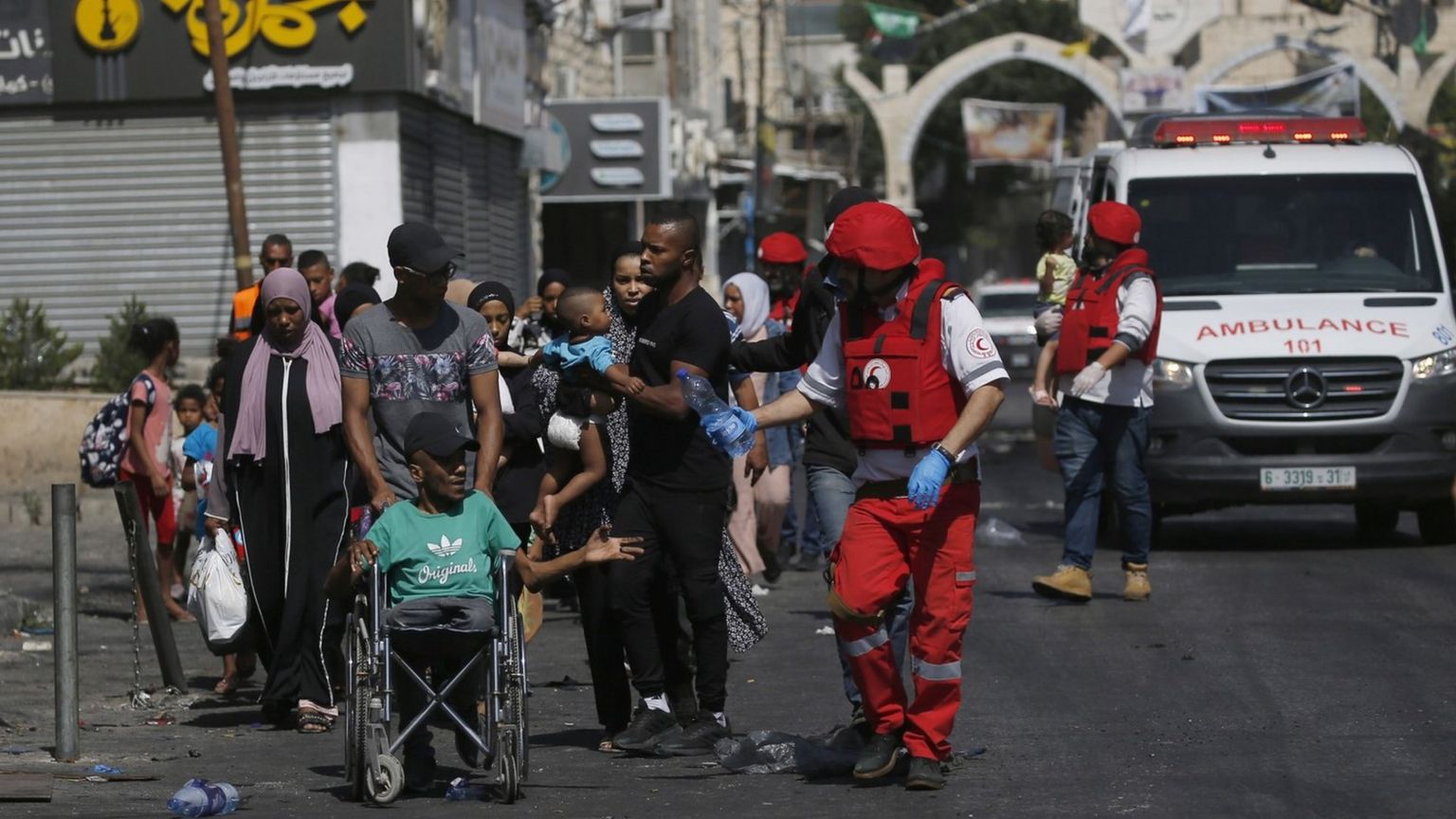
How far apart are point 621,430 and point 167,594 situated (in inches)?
210

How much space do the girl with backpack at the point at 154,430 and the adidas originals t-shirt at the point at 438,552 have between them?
4466 millimetres

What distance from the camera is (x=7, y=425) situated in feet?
61.0

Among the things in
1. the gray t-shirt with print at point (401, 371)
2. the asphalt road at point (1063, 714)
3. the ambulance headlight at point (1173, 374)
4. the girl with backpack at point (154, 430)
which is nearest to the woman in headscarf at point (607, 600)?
the asphalt road at point (1063, 714)

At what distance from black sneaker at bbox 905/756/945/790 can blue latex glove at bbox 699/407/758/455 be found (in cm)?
109

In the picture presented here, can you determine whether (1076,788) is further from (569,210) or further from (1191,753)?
(569,210)

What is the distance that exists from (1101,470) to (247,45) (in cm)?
1198

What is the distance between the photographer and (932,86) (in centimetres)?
5806

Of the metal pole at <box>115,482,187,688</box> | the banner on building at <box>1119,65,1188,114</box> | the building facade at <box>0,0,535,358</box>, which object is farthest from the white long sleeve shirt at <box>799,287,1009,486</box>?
the banner on building at <box>1119,65,1188,114</box>

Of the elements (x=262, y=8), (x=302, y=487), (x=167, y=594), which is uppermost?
(x=262, y=8)

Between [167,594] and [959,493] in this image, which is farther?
[167,594]

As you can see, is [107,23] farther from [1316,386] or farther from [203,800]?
[203,800]

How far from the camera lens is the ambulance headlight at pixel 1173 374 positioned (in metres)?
13.9

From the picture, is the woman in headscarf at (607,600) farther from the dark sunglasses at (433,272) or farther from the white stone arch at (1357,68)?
the white stone arch at (1357,68)

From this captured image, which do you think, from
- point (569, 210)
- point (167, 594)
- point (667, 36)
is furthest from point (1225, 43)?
point (167, 594)
